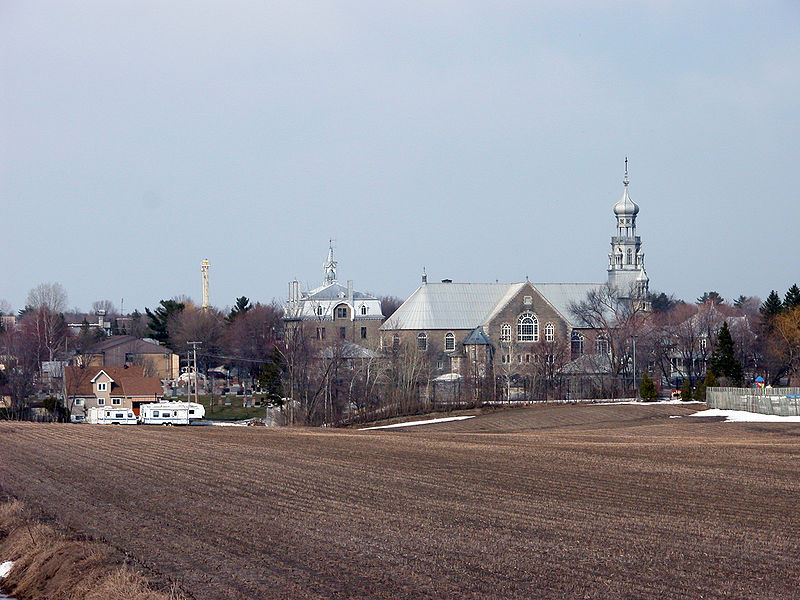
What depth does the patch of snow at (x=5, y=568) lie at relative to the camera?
1709cm

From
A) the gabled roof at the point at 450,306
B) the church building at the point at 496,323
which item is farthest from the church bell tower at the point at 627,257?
the gabled roof at the point at 450,306

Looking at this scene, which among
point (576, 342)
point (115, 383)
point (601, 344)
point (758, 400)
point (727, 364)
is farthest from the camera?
point (576, 342)

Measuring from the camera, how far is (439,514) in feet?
68.8

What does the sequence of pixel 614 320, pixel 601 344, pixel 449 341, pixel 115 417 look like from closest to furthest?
pixel 115 417
pixel 601 344
pixel 614 320
pixel 449 341

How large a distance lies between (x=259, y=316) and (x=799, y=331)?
66.6 metres

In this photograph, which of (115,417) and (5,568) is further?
(115,417)

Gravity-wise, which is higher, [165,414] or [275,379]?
[275,379]

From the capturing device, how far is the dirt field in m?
14.7

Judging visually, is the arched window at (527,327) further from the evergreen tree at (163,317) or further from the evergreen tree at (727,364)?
the evergreen tree at (163,317)

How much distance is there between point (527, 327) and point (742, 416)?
41495 mm

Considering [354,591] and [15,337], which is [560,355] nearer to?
[15,337]

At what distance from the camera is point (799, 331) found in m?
82.7

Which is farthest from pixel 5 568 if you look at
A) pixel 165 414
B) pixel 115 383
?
pixel 115 383

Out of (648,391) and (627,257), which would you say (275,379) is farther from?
(627,257)
